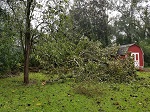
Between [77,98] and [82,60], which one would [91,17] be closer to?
[82,60]

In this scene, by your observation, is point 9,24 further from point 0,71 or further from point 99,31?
point 99,31

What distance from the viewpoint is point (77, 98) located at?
9445mm

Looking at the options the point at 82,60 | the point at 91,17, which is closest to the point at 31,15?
the point at 82,60

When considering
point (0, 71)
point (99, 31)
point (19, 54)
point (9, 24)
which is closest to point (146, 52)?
point (99, 31)

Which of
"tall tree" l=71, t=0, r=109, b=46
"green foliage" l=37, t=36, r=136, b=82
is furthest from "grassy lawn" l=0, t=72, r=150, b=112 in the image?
"tall tree" l=71, t=0, r=109, b=46

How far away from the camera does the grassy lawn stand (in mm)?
8234

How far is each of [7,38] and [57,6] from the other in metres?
3.45

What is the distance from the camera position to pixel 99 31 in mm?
36250

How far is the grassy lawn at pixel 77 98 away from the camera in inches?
324

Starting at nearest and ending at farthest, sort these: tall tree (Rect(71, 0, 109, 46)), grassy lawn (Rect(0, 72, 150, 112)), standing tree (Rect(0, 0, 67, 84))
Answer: grassy lawn (Rect(0, 72, 150, 112))
standing tree (Rect(0, 0, 67, 84))
tall tree (Rect(71, 0, 109, 46))

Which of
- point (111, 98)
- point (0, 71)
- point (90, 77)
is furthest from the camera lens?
point (0, 71)

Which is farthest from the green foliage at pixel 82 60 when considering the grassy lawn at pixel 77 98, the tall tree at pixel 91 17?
the tall tree at pixel 91 17

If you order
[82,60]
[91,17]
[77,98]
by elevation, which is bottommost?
[77,98]

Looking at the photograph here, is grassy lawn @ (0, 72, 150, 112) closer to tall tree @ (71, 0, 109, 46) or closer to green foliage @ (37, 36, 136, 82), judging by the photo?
green foliage @ (37, 36, 136, 82)
